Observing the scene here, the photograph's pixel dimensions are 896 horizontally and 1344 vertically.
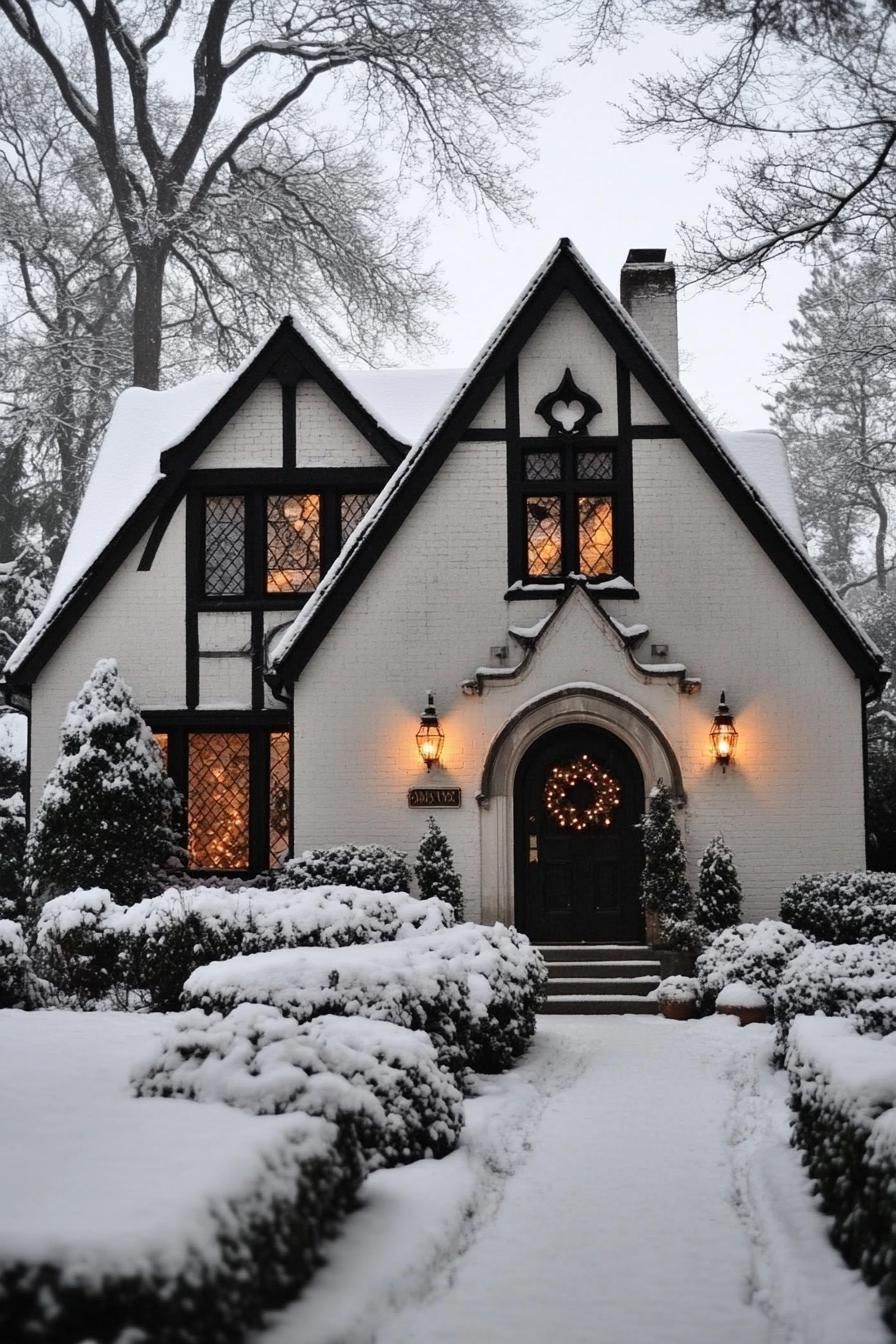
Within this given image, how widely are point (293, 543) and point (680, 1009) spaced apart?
24.4 feet

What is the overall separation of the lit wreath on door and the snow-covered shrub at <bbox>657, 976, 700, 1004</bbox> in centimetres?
260

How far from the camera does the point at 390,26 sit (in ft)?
89.6

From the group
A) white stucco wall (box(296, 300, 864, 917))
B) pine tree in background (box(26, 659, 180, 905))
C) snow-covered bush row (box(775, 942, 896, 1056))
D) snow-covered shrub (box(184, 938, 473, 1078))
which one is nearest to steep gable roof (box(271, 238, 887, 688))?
white stucco wall (box(296, 300, 864, 917))

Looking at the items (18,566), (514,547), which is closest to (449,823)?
(514,547)

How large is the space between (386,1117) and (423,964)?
6.86ft

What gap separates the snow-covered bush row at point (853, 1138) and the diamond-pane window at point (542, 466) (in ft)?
31.6

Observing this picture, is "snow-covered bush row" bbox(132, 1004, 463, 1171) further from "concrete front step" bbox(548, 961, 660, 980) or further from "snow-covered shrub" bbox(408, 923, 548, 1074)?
"concrete front step" bbox(548, 961, 660, 980)

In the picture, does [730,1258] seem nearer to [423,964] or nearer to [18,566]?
[423,964]

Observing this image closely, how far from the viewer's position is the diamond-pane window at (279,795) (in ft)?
53.4

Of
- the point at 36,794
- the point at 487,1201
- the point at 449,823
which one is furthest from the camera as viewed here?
the point at 36,794

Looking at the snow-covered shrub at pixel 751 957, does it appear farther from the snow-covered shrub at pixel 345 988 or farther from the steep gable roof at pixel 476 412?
the snow-covered shrub at pixel 345 988

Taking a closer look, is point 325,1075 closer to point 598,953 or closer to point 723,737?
point 598,953

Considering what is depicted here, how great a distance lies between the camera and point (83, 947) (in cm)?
1235

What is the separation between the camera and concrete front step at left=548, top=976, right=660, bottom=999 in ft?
46.6
